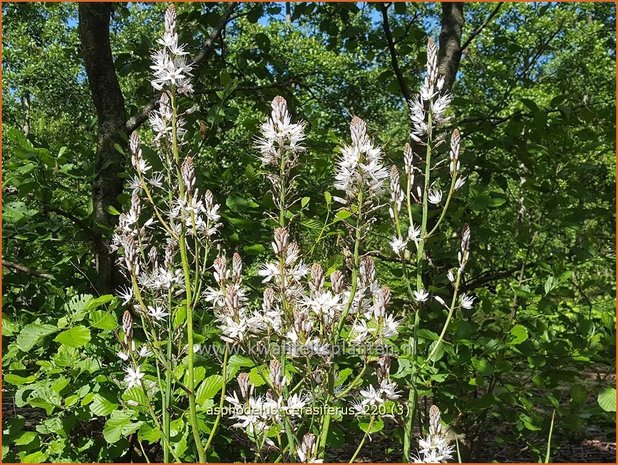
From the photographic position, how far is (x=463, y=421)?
3236mm

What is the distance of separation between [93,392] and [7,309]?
3.67ft

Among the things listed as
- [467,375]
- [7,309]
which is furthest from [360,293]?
[7,309]

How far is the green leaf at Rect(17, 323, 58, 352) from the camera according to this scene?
2.12 m

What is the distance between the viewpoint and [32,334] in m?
2.14

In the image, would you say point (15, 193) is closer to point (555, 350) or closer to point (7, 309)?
point (7, 309)

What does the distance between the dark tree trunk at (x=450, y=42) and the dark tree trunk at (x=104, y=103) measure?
7.15 ft

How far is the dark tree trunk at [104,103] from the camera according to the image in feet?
10.4

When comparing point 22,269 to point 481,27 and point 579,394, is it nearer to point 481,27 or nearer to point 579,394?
point 579,394

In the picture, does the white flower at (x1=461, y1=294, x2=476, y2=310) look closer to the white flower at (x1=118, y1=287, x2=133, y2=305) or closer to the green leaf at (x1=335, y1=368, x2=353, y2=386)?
the green leaf at (x1=335, y1=368, x2=353, y2=386)

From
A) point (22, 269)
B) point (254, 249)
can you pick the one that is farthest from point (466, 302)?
point (22, 269)

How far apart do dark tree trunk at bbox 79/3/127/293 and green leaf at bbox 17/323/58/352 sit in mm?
1005

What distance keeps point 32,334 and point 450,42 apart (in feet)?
11.0

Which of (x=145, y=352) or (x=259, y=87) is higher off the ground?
(x=259, y=87)

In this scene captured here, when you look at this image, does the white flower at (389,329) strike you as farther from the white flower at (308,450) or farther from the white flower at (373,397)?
the white flower at (308,450)
